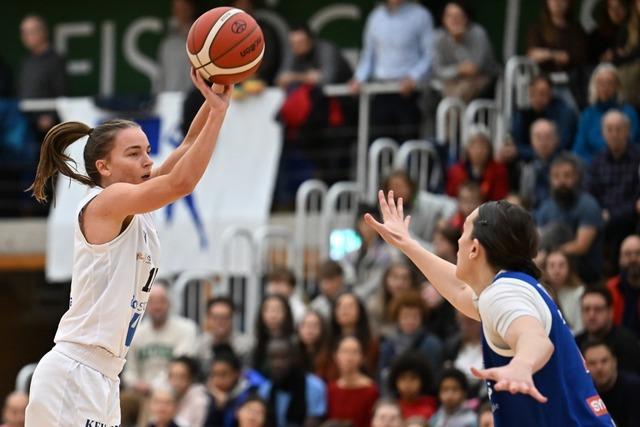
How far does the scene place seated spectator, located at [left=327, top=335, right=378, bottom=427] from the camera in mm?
10500

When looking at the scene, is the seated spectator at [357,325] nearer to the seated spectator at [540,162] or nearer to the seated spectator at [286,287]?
the seated spectator at [286,287]

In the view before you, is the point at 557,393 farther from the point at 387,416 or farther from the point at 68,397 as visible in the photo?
the point at 387,416

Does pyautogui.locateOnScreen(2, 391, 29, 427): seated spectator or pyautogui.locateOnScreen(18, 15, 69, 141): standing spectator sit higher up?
pyautogui.locateOnScreen(18, 15, 69, 141): standing spectator

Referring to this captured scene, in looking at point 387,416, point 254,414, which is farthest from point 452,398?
point 254,414

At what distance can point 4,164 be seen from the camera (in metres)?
15.6

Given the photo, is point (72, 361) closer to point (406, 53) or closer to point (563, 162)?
point (563, 162)

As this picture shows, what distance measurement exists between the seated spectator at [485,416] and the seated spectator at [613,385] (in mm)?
673

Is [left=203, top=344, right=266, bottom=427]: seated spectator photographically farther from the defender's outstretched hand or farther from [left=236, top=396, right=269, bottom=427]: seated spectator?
the defender's outstretched hand

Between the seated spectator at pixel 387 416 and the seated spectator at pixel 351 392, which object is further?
the seated spectator at pixel 351 392

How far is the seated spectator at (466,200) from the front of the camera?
1133 centimetres

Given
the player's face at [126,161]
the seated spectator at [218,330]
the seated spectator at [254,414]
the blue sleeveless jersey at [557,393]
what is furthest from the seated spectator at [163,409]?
the blue sleeveless jersey at [557,393]

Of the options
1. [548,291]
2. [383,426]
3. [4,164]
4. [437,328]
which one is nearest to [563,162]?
[437,328]

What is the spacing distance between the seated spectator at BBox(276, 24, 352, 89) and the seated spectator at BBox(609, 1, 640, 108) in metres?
2.84

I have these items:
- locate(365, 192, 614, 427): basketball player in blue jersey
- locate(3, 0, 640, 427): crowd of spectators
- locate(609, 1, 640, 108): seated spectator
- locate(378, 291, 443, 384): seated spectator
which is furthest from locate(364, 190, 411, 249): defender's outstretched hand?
locate(609, 1, 640, 108): seated spectator
